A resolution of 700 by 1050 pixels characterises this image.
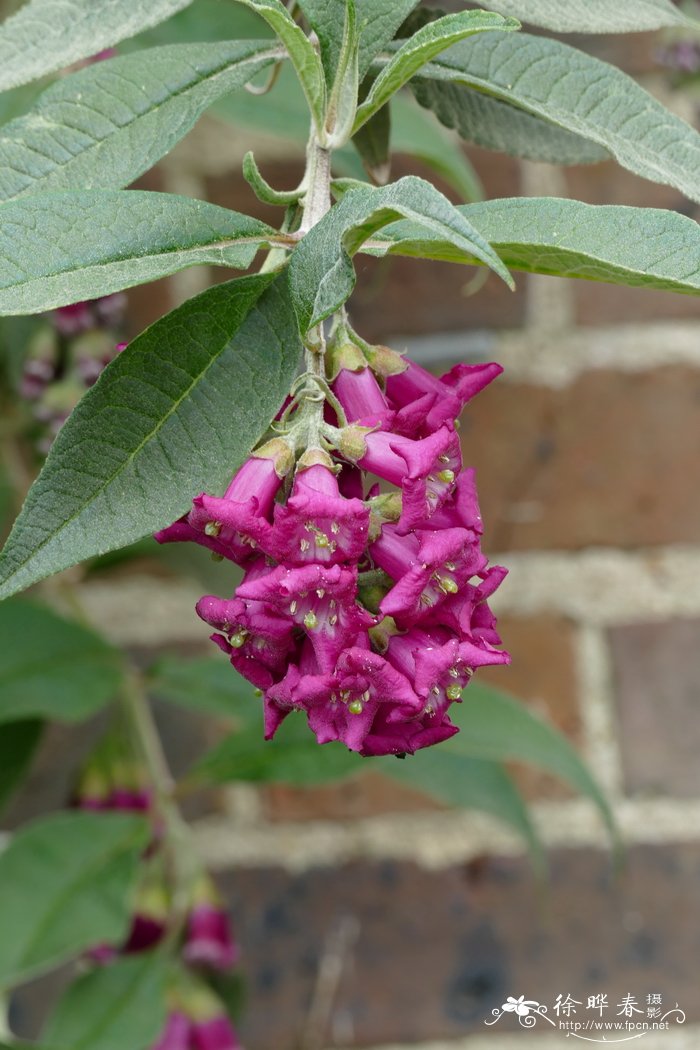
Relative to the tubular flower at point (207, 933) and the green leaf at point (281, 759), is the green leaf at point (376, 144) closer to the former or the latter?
the green leaf at point (281, 759)

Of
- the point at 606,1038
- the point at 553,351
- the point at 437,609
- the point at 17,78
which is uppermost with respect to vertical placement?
the point at 553,351

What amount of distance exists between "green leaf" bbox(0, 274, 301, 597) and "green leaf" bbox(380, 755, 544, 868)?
1.03 feet

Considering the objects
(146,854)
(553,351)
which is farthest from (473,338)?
(146,854)

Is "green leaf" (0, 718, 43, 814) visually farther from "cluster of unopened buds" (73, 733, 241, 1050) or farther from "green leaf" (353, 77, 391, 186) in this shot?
"green leaf" (353, 77, 391, 186)

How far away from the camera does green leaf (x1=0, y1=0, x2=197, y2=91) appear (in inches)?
11.5

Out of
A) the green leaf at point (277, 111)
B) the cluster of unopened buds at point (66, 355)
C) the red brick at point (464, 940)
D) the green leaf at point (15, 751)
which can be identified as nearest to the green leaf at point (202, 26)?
the green leaf at point (277, 111)

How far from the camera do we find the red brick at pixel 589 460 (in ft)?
2.21

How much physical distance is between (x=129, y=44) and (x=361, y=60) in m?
0.30

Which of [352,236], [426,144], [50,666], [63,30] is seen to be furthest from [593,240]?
[50,666]

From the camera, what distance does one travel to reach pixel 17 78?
292 millimetres

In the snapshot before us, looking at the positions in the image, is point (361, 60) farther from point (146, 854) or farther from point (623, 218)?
point (146, 854)

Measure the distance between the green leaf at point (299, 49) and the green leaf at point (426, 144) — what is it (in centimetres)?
22

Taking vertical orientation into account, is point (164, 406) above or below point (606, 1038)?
above

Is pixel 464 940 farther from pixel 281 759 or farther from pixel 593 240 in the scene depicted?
pixel 593 240
